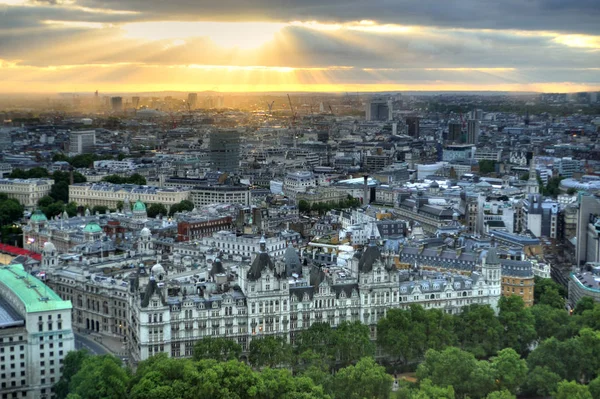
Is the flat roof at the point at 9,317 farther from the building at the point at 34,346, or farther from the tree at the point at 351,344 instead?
the tree at the point at 351,344

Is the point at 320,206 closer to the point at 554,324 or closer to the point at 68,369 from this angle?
the point at 554,324

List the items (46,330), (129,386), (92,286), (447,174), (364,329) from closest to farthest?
(129,386), (46,330), (364,329), (92,286), (447,174)

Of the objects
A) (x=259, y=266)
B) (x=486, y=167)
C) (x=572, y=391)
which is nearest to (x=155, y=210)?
(x=259, y=266)

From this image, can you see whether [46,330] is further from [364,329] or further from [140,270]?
[364,329]

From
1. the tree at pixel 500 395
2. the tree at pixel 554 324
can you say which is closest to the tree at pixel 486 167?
the tree at pixel 554 324

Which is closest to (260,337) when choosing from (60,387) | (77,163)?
(60,387)

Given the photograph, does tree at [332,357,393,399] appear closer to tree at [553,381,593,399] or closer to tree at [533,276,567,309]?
tree at [553,381,593,399]
